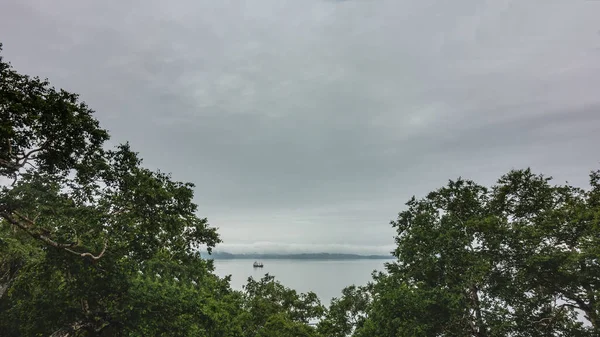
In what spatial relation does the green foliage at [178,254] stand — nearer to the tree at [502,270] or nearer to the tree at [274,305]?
the tree at [502,270]

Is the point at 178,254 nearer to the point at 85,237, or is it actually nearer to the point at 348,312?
the point at 85,237

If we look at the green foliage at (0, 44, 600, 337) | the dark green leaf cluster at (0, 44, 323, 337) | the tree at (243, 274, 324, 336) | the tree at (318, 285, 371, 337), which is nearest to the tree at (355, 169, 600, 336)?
the green foliage at (0, 44, 600, 337)

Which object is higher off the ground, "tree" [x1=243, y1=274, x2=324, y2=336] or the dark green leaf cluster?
the dark green leaf cluster

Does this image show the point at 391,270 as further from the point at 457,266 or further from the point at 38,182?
the point at 38,182

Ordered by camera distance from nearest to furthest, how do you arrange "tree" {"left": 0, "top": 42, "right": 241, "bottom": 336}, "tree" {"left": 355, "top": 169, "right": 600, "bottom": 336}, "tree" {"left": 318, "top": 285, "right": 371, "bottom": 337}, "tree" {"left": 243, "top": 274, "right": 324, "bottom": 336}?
"tree" {"left": 0, "top": 42, "right": 241, "bottom": 336}, "tree" {"left": 355, "top": 169, "right": 600, "bottom": 336}, "tree" {"left": 243, "top": 274, "right": 324, "bottom": 336}, "tree" {"left": 318, "top": 285, "right": 371, "bottom": 337}

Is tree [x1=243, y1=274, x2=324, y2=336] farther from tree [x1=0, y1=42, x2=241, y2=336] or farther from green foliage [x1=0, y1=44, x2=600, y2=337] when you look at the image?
tree [x1=0, y1=42, x2=241, y2=336]

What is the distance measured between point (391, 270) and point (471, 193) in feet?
23.4

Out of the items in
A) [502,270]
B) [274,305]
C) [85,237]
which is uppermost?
[85,237]

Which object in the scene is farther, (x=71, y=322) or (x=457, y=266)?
(x=457, y=266)

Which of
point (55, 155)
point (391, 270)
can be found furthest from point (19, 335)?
point (391, 270)

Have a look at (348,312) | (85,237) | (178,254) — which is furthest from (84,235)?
(348,312)

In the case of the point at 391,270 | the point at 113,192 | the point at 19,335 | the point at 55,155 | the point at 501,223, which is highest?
the point at 55,155

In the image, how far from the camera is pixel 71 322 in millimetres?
13242

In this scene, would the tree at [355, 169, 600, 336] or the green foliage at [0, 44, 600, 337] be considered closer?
the green foliage at [0, 44, 600, 337]
